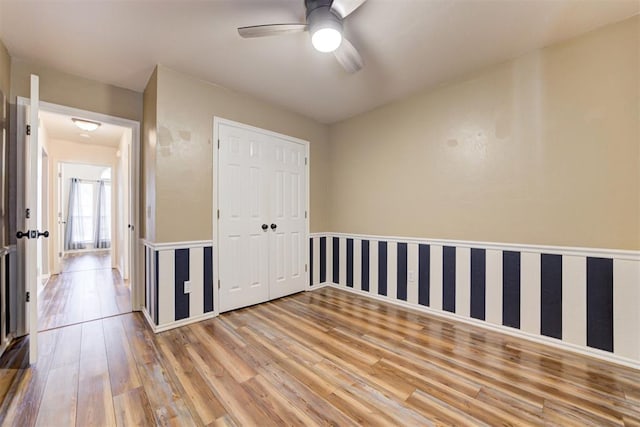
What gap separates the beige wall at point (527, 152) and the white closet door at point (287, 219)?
3.58ft

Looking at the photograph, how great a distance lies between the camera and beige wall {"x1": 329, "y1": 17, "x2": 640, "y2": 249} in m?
1.91

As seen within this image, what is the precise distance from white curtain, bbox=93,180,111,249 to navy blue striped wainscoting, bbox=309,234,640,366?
8.34 metres

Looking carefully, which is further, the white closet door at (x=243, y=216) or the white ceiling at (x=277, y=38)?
the white closet door at (x=243, y=216)

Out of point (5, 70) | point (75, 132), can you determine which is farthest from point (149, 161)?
point (75, 132)

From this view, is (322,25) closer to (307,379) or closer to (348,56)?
(348,56)

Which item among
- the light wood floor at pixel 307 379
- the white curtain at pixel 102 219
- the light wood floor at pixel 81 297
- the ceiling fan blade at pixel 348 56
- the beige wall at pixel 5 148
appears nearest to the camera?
the light wood floor at pixel 307 379

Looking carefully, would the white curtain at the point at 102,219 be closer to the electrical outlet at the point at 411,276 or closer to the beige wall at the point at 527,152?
the beige wall at the point at 527,152

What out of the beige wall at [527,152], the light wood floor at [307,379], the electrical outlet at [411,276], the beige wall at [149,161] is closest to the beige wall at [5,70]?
the beige wall at [149,161]

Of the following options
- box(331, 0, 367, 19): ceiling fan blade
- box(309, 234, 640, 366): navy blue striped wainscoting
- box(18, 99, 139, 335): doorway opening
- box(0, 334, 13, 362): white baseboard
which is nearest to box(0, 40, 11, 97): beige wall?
box(18, 99, 139, 335): doorway opening

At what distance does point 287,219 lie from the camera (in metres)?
3.53

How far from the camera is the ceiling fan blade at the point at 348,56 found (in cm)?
188

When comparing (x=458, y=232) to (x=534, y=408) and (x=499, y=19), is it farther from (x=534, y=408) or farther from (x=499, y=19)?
(x=499, y=19)

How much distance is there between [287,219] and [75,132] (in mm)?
3957

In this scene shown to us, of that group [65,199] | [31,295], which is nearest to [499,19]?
[31,295]
